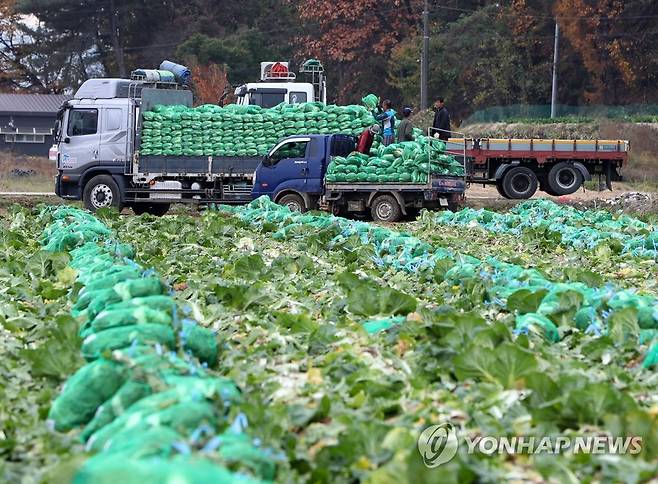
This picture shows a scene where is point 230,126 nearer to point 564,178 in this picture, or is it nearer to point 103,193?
point 103,193

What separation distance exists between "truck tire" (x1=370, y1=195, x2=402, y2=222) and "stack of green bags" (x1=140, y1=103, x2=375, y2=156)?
2.08 m

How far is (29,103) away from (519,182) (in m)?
41.6

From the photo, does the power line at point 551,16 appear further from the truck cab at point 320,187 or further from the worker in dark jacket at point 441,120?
the truck cab at point 320,187

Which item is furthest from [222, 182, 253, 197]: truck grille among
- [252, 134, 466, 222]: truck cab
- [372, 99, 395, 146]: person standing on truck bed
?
[372, 99, 395, 146]: person standing on truck bed

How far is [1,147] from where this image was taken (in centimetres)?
6594

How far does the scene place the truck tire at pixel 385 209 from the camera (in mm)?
23016

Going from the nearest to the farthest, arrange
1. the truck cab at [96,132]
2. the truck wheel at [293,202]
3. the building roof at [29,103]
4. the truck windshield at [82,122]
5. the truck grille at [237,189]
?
the truck wheel at [293,202] < the truck grille at [237,189] < the truck cab at [96,132] < the truck windshield at [82,122] < the building roof at [29,103]

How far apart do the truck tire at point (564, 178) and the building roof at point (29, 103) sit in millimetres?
40166

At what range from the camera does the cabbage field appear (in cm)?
508

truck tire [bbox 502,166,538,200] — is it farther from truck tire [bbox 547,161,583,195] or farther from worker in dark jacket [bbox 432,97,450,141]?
worker in dark jacket [bbox 432,97,450,141]

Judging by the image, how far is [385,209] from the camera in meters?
23.1

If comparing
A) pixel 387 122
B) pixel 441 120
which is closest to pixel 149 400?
pixel 387 122

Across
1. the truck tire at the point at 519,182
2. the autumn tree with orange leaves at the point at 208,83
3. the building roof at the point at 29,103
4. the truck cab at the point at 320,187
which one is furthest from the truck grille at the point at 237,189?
the building roof at the point at 29,103

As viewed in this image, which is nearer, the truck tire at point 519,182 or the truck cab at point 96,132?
the truck cab at point 96,132
